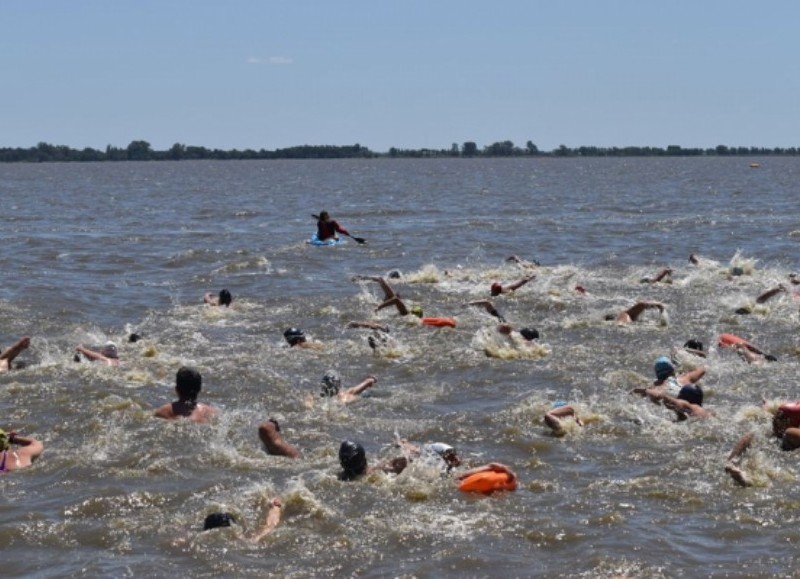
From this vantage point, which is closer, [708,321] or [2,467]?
[2,467]

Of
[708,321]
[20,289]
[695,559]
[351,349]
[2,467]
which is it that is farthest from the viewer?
[20,289]

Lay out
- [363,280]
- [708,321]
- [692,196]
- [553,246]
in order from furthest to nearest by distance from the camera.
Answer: [692,196]
[553,246]
[363,280]
[708,321]

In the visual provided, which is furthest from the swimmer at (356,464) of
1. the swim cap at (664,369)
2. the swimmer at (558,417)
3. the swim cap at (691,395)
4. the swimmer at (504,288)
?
the swimmer at (504,288)

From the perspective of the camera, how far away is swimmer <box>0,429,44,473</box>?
12.9 metres

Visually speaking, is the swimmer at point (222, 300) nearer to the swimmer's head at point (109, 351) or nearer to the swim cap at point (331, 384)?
the swimmer's head at point (109, 351)

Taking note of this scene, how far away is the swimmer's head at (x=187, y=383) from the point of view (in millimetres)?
14484

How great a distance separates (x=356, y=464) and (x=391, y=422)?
2.80 metres

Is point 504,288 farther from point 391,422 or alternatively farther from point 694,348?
point 391,422

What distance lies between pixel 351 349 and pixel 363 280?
970 cm

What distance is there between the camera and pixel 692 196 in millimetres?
74312

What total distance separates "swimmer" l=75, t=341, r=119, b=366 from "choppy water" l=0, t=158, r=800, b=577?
29cm

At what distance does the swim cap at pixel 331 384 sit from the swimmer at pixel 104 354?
3.75m

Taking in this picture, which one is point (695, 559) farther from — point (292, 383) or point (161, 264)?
point (161, 264)

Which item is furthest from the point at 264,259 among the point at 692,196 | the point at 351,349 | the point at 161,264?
the point at 692,196
